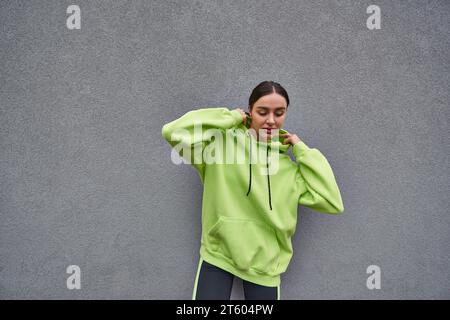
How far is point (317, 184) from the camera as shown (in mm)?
1350

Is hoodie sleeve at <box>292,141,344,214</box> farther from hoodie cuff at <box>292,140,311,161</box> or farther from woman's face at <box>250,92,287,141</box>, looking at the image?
woman's face at <box>250,92,287,141</box>

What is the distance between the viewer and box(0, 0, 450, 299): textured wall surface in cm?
160

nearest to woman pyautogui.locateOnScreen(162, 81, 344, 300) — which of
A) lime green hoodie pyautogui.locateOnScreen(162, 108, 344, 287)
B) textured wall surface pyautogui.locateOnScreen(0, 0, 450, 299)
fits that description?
lime green hoodie pyautogui.locateOnScreen(162, 108, 344, 287)

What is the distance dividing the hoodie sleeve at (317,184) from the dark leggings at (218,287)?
37cm

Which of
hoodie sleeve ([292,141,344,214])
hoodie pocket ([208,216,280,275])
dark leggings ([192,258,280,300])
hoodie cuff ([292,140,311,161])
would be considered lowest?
dark leggings ([192,258,280,300])

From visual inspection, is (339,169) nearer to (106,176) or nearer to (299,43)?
(299,43)

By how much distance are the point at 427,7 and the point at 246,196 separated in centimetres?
116

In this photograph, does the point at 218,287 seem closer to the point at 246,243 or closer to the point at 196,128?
the point at 246,243

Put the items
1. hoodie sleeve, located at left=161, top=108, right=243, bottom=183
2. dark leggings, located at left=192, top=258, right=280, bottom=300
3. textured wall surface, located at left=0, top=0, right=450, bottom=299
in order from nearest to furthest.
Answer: hoodie sleeve, located at left=161, top=108, right=243, bottom=183 < dark leggings, located at left=192, top=258, right=280, bottom=300 < textured wall surface, located at left=0, top=0, right=450, bottom=299

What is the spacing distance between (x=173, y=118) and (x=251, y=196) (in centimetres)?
52

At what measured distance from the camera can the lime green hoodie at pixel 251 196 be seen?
4.38 feet

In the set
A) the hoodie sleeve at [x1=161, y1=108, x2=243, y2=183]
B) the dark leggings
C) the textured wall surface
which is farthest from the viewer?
the textured wall surface

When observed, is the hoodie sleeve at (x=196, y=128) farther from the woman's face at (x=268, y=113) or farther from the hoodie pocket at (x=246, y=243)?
the hoodie pocket at (x=246, y=243)
